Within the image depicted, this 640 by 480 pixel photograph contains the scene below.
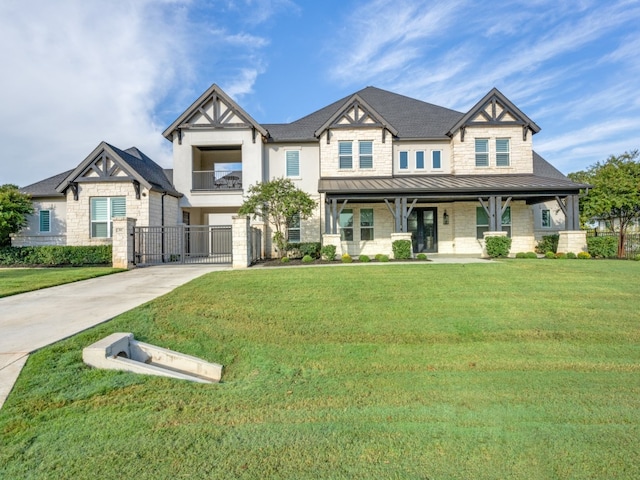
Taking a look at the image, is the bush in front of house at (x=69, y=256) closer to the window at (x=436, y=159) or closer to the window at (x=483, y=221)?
the window at (x=436, y=159)

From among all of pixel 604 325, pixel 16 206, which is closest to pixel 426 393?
pixel 604 325

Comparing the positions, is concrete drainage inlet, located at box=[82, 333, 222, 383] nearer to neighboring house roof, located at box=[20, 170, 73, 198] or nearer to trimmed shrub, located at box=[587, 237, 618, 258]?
neighboring house roof, located at box=[20, 170, 73, 198]

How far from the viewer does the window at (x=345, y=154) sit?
18766 mm

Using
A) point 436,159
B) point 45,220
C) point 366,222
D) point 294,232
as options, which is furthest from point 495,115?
point 45,220

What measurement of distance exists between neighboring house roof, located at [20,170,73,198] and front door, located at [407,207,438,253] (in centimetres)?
1975

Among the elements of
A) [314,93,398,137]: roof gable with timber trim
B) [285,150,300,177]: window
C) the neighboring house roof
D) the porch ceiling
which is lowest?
the porch ceiling

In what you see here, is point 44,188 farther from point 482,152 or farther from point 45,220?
point 482,152

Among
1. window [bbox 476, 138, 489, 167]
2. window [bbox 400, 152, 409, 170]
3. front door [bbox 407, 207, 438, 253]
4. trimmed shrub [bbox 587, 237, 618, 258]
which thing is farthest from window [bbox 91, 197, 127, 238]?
trimmed shrub [bbox 587, 237, 618, 258]

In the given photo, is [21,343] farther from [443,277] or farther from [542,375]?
[443,277]

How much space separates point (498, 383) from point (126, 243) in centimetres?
1467

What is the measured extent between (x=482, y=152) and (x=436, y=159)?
2.53 meters

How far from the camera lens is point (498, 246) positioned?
1491cm

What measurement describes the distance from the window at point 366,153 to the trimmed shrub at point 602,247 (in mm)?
11260

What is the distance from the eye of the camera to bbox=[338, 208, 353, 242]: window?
18.6 m
